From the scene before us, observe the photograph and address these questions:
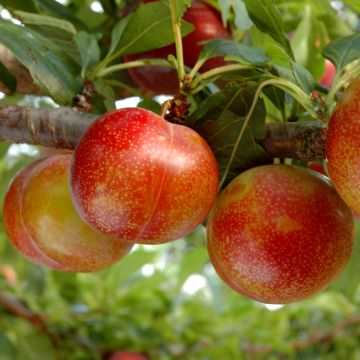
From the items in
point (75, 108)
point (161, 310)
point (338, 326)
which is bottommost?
point (338, 326)

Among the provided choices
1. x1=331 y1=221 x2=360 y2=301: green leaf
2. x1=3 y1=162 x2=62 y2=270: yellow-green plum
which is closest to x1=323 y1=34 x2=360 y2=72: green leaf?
x1=3 y1=162 x2=62 y2=270: yellow-green plum

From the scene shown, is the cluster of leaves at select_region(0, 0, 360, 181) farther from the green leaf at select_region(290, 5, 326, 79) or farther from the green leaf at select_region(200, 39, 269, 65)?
the green leaf at select_region(290, 5, 326, 79)

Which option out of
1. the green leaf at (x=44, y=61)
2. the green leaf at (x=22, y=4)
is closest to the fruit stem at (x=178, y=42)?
the green leaf at (x=44, y=61)

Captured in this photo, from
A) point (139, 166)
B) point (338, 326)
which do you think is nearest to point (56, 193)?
point (139, 166)

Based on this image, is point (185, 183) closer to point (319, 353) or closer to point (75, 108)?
point (75, 108)

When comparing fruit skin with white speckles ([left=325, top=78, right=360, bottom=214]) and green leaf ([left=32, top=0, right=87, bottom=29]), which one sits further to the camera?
green leaf ([left=32, top=0, right=87, bottom=29])

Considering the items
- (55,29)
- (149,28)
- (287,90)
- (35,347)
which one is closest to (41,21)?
(55,29)

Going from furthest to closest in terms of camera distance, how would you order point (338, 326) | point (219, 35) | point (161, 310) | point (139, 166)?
point (338, 326), point (161, 310), point (219, 35), point (139, 166)

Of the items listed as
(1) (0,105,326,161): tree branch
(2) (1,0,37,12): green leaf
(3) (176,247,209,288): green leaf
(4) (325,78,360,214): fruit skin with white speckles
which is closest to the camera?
(4) (325,78,360,214): fruit skin with white speckles
